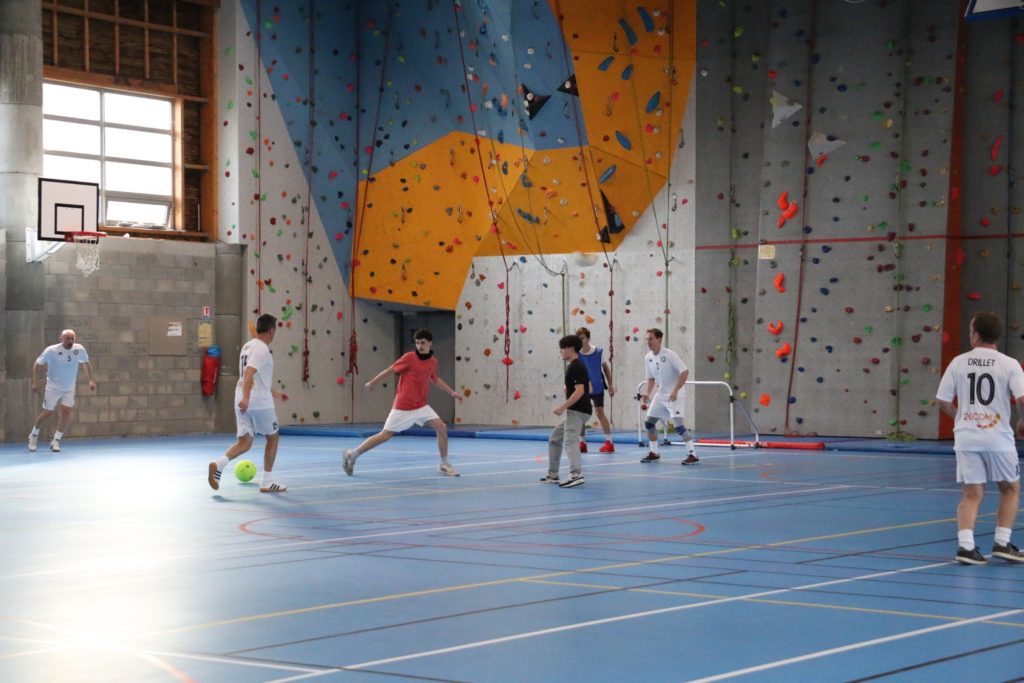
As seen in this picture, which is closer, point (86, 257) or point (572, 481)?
point (572, 481)

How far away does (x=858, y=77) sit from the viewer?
25.0 meters

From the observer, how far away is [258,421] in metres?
16.0

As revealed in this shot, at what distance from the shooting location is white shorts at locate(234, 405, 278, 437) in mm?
15962

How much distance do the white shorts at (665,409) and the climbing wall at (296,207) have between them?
12.3m

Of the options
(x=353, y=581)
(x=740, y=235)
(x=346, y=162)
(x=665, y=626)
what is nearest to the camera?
→ (x=665, y=626)

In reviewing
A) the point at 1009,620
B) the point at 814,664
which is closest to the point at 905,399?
the point at 1009,620

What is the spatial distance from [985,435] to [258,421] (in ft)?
28.6

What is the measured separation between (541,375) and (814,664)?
22.7 m

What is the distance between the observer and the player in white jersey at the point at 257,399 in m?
15.8

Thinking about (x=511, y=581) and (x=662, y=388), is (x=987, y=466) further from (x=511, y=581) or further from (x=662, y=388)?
(x=662, y=388)

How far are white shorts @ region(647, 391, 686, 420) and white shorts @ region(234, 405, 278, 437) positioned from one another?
6967mm

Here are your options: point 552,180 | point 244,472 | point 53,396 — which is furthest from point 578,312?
point 244,472

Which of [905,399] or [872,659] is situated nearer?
[872,659]

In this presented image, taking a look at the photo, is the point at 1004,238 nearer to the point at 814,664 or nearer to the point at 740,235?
the point at 740,235
